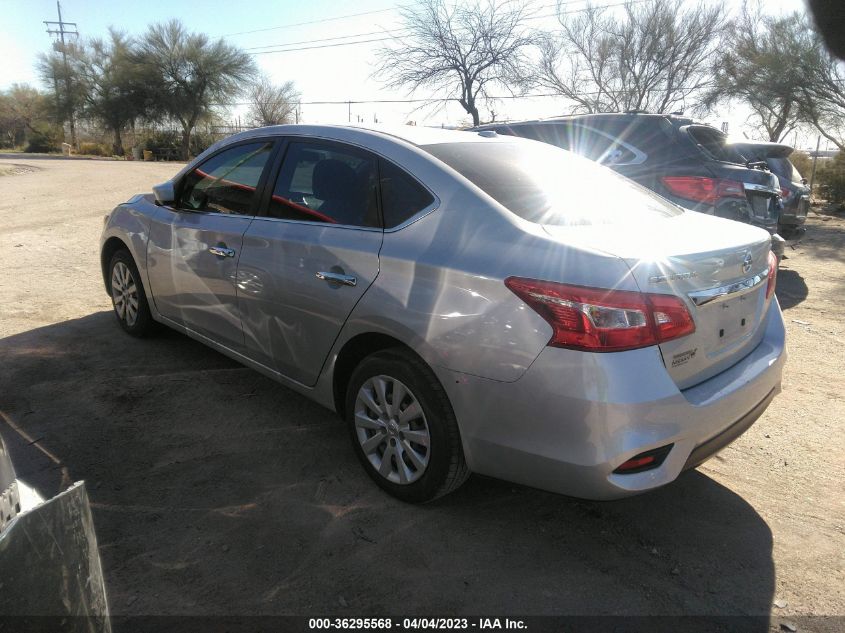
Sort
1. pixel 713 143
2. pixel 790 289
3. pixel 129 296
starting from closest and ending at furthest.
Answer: pixel 129 296 → pixel 713 143 → pixel 790 289

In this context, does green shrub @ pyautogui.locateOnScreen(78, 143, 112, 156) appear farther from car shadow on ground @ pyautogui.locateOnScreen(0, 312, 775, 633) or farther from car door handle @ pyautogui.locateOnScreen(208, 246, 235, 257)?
car door handle @ pyautogui.locateOnScreen(208, 246, 235, 257)

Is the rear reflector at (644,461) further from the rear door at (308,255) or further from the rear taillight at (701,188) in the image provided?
the rear taillight at (701,188)

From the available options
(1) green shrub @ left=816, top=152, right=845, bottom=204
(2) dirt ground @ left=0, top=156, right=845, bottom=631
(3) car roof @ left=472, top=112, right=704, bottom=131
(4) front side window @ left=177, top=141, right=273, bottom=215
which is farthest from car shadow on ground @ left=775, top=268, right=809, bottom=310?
(1) green shrub @ left=816, top=152, right=845, bottom=204

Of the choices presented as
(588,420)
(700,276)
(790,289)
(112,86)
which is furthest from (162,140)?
(588,420)

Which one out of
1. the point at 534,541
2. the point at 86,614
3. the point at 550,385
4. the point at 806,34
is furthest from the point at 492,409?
the point at 806,34

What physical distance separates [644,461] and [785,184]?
22.0 ft

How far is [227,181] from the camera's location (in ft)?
12.7

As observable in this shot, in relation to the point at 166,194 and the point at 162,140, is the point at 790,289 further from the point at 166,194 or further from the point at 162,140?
the point at 162,140

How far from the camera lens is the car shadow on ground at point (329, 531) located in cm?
233

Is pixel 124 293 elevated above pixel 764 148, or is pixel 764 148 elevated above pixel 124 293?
pixel 764 148

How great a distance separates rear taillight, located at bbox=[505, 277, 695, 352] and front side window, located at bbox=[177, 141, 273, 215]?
2033 mm

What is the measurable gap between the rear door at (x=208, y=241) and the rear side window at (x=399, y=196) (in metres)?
0.97

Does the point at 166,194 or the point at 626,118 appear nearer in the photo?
the point at 166,194

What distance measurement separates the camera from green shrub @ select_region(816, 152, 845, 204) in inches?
669
